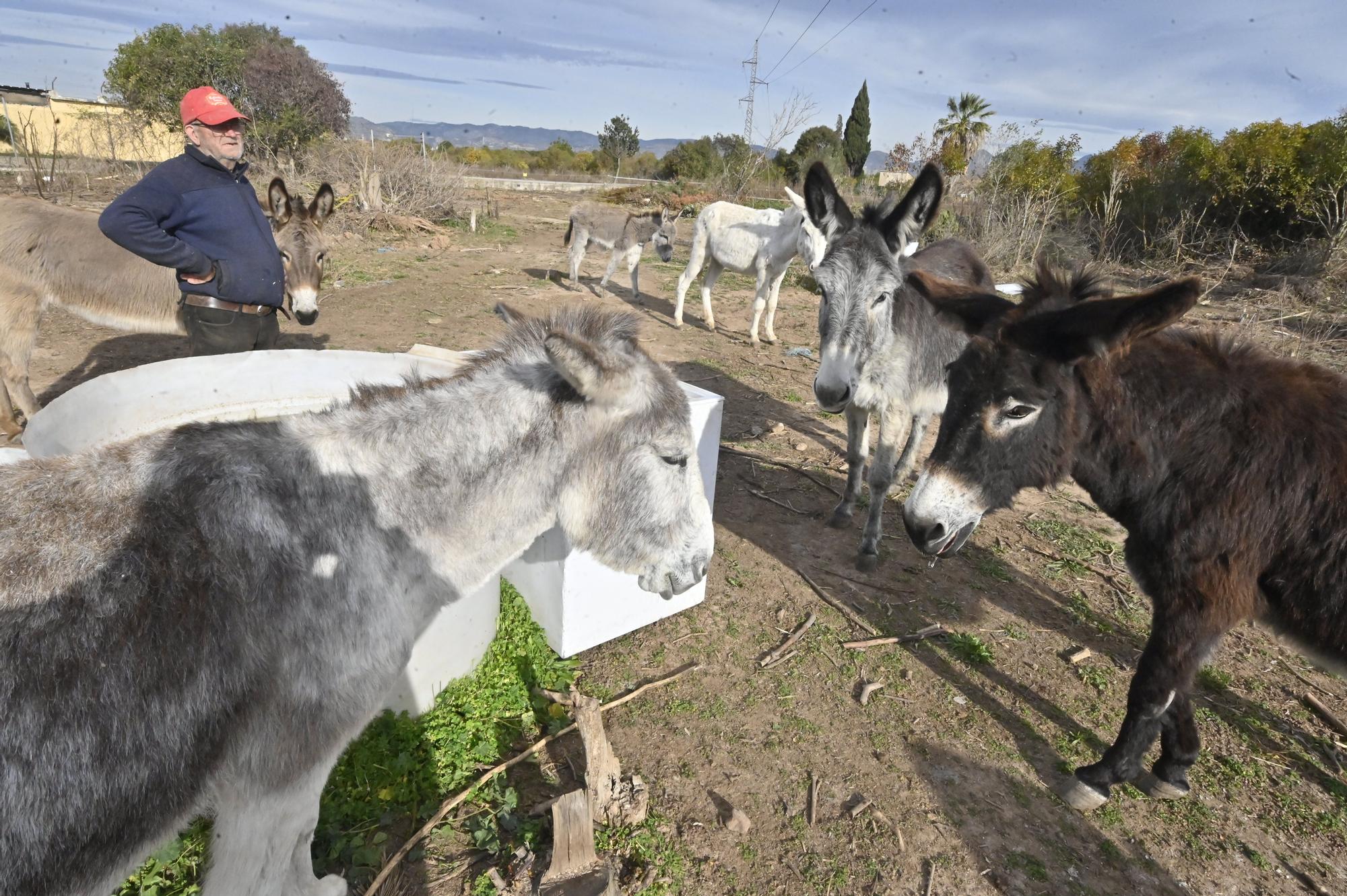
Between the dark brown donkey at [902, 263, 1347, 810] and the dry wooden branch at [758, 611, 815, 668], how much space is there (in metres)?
1.38

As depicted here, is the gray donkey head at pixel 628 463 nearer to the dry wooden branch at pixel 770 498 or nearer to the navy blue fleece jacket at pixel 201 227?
the navy blue fleece jacket at pixel 201 227

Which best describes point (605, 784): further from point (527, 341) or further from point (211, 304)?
point (211, 304)

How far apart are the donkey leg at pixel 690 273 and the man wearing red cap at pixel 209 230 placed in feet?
26.0

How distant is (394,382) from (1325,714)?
5.83 m

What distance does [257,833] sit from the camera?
2002 mm

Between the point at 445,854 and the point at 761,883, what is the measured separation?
1378 mm

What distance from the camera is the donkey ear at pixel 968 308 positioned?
127 inches

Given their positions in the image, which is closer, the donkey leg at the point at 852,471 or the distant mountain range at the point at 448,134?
the donkey leg at the point at 852,471

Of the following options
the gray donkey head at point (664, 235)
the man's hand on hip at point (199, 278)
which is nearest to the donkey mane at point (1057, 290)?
the man's hand on hip at point (199, 278)

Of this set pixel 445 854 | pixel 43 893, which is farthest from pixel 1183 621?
pixel 43 893

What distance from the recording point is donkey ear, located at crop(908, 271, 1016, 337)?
10.6 ft

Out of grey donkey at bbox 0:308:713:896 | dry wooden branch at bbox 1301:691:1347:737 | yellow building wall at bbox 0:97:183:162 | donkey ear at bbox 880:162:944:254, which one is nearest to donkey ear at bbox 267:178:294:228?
grey donkey at bbox 0:308:713:896

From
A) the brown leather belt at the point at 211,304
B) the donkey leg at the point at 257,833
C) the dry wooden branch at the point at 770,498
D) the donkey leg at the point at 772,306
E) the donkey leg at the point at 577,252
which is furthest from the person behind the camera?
the donkey leg at the point at 577,252

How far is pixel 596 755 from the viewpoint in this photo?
2977mm
